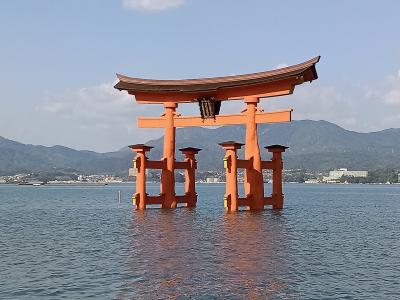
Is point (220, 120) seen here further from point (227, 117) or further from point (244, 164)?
point (244, 164)

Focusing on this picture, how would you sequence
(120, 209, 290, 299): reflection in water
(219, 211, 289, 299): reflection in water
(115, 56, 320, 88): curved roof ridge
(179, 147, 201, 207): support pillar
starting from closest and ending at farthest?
(120, 209, 290, 299): reflection in water
(219, 211, 289, 299): reflection in water
(115, 56, 320, 88): curved roof ridge
(179, 147, 201, 207): support pillar

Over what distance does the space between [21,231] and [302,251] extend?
62.3 ft

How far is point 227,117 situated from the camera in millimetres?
45375

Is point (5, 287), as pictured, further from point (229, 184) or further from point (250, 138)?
point (250, 138)

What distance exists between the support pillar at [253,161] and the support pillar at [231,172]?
6.98 ft

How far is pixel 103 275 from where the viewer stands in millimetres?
19047

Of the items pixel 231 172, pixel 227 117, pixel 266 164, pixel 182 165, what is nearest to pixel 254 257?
pixel 231 172

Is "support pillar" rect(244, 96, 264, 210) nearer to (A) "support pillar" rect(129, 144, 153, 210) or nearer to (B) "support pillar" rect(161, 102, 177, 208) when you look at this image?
(B) "support pillar" rect(161, 102, 177, 208)

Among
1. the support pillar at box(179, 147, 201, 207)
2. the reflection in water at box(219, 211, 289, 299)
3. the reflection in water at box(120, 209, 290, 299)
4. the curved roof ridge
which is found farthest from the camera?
the support pillar at box(179, 147, 201, 207)

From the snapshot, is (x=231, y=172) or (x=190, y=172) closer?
(x=231, y=172)

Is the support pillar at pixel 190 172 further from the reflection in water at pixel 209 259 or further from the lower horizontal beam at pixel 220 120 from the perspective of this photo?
A: the reflection in water at pixel 209 259

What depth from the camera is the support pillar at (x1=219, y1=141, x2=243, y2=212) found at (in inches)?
1633

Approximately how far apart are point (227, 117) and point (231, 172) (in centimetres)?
577

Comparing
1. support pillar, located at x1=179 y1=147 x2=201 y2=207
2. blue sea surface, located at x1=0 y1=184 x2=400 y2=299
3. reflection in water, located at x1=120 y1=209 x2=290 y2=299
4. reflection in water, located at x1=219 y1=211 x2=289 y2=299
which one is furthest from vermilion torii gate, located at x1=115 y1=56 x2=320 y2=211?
blue sea surface, located at x1=0 y1=184 x2=400 y2=299
